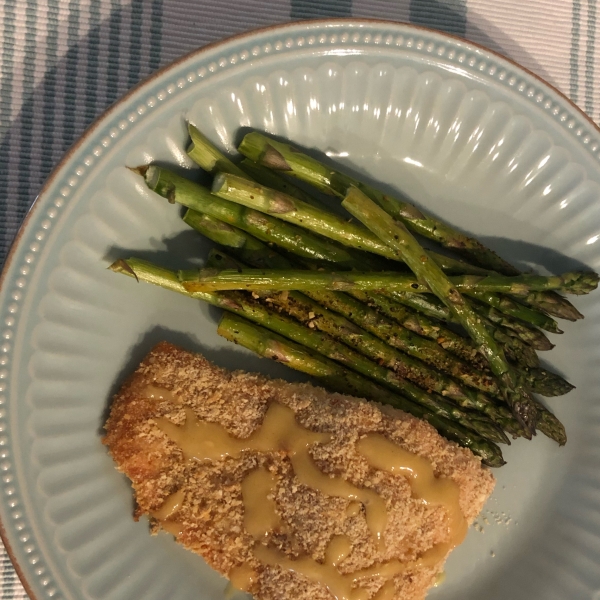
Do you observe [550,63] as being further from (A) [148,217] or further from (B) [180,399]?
(B) [180,399]

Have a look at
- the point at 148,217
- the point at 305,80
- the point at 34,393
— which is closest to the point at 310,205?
the point at 305,80

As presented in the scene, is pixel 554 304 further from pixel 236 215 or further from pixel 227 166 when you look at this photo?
pixel 227 166

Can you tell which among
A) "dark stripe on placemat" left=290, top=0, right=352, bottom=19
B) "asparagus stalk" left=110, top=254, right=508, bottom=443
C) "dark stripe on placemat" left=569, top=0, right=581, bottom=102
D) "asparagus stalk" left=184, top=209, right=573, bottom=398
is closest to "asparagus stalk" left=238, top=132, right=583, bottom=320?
"asparagus stalk" left=184, top=209, right=573, bottom=398

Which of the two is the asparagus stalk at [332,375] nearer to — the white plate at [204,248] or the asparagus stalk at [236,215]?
the white plate at [204,248]

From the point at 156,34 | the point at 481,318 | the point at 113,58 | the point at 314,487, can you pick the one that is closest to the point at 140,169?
the point at 113,58

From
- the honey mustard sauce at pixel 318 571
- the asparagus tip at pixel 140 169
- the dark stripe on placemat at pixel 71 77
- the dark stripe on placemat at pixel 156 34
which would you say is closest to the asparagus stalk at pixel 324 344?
the asparagus tip at pixel 140 169

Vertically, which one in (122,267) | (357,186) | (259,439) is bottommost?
(259,439)
